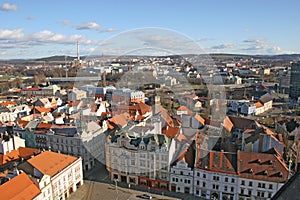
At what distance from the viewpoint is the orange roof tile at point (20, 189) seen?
33.2 ft

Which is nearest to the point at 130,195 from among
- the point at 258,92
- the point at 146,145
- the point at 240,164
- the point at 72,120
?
the point at 146,145

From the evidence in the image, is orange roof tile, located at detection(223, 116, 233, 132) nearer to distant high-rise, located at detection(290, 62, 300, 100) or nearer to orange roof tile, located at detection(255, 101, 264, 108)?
orange roof tile, located at detection(255, 101, 264, 108)

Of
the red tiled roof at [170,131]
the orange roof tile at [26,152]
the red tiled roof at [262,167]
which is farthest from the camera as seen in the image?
the red tiled roof at [170,131]

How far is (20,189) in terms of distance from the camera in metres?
10.6

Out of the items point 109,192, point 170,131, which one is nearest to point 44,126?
point 109,192

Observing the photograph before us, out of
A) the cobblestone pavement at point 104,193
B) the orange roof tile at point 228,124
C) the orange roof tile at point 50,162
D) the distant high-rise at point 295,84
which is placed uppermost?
the distant high-rise at point 295,84

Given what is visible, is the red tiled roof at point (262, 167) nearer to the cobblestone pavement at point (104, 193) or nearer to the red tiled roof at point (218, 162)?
the red tiled roof at point (218, 162)

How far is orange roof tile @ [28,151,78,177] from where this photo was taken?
492 inches

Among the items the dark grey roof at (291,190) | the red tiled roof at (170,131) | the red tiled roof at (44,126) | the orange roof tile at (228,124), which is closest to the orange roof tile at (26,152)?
the red tiled roof at (44,126)

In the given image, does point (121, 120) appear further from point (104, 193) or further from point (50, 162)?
point (50, 162)

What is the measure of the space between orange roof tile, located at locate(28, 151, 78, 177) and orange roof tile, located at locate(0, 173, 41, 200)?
106 centimetres

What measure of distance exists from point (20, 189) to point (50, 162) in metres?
2.70

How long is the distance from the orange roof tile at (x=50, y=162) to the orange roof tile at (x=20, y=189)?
1.06 m

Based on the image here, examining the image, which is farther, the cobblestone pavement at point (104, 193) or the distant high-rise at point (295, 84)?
the distant high-rise at point (295, 84)
